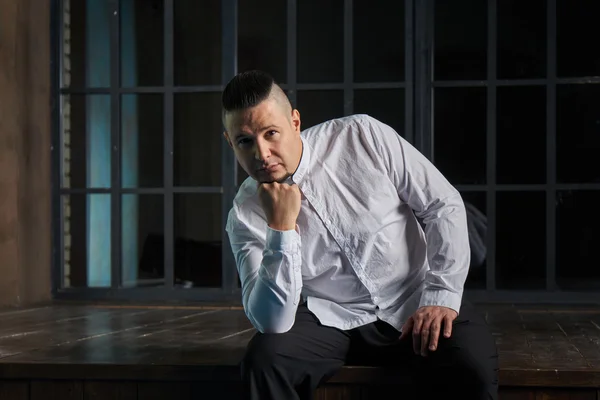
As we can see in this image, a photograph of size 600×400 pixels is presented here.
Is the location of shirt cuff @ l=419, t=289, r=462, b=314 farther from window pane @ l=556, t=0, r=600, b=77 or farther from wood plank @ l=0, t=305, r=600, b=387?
window pane @ l=556, t=0, r=600, b=77

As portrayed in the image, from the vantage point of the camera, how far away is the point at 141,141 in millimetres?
4398

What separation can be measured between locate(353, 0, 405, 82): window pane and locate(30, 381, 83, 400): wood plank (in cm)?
224

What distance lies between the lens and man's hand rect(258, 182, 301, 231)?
221 centimetres

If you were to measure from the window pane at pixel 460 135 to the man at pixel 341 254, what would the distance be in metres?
1.72

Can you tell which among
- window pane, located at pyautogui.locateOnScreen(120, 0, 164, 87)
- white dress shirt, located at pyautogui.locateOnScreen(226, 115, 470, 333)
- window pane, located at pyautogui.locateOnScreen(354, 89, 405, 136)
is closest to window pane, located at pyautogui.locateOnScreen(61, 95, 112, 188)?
window pane, located at pyautogui.locateOnScreen(120, 0, 164, 87)

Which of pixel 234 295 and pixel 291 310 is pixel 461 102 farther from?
pixel 291 310

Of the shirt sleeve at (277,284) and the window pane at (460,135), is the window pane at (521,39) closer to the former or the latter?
the window pane at (460,135)

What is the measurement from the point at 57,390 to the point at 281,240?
0.95m

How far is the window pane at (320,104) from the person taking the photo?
420 centimetres

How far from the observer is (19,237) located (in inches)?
164

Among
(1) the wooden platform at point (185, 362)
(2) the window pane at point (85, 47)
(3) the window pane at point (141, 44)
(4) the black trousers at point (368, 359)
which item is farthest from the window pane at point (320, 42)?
(4) the black trousers at point (368, 359)

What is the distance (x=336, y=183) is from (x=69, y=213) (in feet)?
7.81

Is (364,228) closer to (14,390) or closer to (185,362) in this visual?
(185,362)

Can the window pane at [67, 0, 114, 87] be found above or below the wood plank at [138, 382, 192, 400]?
above
